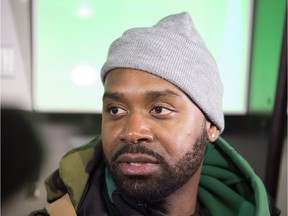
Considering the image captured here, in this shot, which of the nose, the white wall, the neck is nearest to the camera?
the nose

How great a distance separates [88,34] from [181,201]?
26.8 inches

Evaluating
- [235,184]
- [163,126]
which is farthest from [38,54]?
[235,184]

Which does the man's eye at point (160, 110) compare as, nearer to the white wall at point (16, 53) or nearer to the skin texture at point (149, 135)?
the skin texture at point (149, 135)

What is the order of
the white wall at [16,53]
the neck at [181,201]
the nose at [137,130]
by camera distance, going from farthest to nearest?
1. the white wall at [16,53]
2. the neck at [181,201]
3. the nose at [137,130]

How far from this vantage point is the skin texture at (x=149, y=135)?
2.15ft

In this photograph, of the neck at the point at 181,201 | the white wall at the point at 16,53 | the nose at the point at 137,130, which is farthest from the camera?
the white wall at the point at 16,53

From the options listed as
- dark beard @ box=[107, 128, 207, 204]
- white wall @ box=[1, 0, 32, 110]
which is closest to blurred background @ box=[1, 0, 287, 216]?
white wall @ box=[1, 0, 32, 110]

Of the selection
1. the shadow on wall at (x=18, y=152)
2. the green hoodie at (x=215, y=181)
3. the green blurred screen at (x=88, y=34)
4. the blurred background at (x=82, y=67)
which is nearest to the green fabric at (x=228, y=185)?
the green hoodie at (x=215, y=181)

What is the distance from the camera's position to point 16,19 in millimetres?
1084

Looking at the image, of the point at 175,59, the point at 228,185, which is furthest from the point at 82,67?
the point at 228,185

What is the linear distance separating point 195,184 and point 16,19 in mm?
839

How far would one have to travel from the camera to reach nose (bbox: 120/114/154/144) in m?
0.65

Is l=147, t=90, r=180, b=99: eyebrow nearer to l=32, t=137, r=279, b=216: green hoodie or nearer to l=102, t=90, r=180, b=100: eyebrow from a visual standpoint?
Answer: l=102, t=90, r=180, b=100: eyebrow

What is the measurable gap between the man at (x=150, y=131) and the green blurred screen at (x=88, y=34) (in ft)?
1.20
